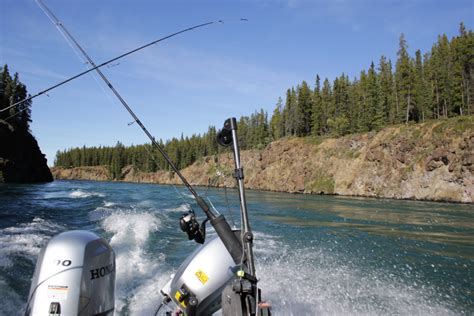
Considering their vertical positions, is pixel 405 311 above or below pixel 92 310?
below

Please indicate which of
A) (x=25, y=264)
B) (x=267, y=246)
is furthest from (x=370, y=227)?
(x=25, y=264)

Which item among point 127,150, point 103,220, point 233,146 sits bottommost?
point 103,220

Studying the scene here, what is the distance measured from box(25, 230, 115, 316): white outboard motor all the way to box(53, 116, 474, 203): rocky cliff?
38.5 m

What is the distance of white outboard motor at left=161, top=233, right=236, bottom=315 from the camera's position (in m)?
3.82

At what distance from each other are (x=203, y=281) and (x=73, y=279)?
1352 mm

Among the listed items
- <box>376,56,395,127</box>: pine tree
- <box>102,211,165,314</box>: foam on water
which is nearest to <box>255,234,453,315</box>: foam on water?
<box>102,211,165,314</box>: foam on water

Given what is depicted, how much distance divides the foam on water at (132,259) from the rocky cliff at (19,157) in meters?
48.7

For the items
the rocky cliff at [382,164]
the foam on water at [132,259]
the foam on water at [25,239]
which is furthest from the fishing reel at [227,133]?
the rocky cliff at [382,164]

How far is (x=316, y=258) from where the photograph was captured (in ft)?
30.4

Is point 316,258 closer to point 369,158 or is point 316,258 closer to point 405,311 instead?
point 405,311

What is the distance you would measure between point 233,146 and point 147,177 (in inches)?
5231

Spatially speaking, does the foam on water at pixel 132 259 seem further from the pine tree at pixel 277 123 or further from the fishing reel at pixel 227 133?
the pine tree at pixel 277 123

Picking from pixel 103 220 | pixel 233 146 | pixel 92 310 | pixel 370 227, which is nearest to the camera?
pixel 233 146

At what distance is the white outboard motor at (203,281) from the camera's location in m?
3.82
